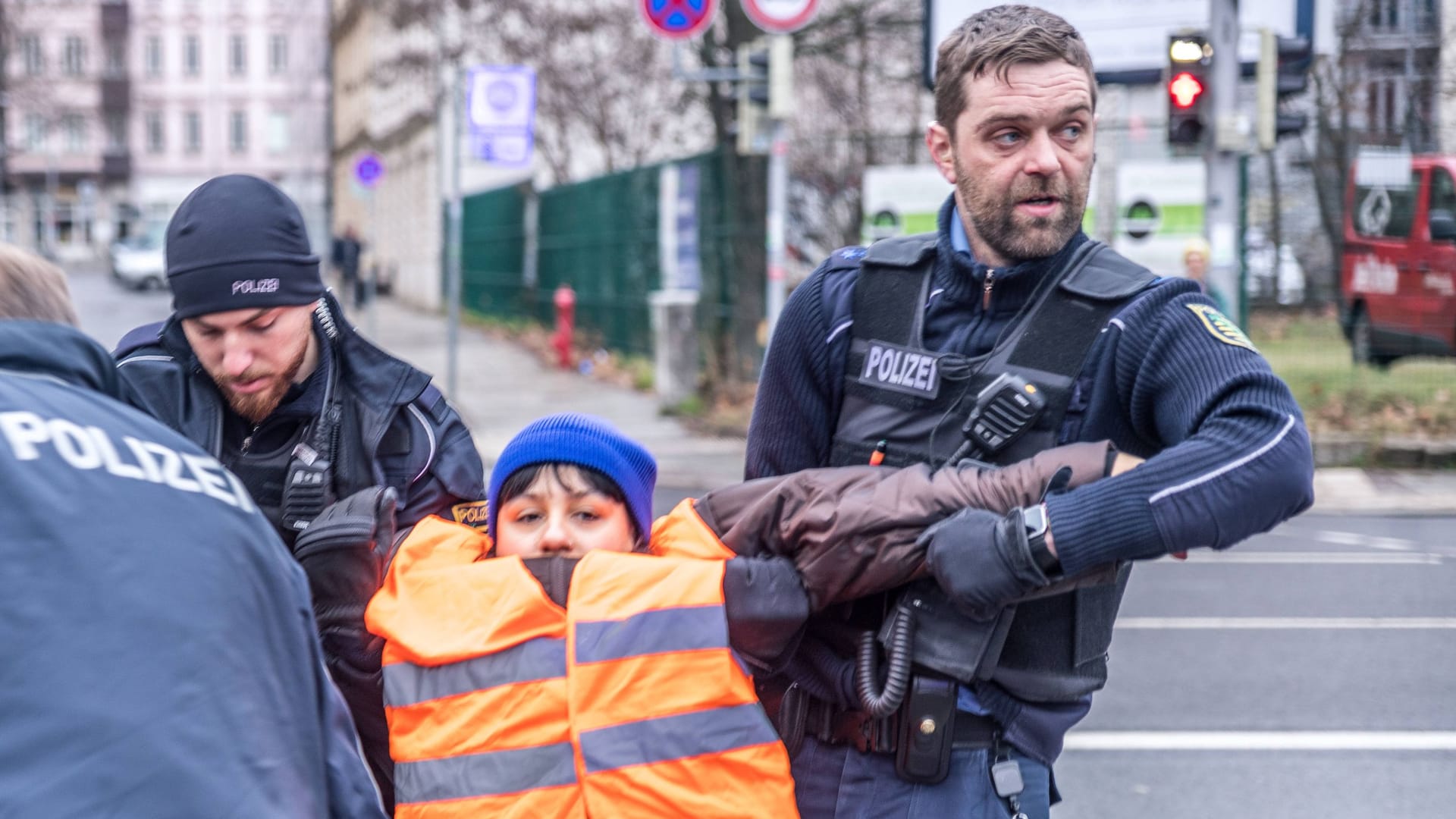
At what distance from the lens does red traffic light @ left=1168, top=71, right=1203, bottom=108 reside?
12.2m

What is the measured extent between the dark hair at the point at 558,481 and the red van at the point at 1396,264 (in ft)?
40.5

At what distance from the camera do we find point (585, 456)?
103 inches

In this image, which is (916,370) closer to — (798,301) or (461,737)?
(798,301)

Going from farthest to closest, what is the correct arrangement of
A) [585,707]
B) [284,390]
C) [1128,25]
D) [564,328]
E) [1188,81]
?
1. [564,328]
2. [1128,25]
3. [1188,81]
4. [284,390]
5. [585,707]

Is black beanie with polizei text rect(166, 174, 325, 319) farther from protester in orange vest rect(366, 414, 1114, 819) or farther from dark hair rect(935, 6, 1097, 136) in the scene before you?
dark hair rect(935, 6, 1097, 136)

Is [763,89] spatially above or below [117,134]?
below

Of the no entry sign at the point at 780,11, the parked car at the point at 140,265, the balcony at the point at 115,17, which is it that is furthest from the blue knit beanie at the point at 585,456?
the balcony at the point at 115,17

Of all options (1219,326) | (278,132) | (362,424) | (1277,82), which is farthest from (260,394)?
(278,132)

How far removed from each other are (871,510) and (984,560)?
201mm

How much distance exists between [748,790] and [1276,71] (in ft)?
36.4

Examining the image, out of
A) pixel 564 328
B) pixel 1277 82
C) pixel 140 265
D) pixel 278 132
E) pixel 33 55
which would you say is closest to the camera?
pixel 1277 82

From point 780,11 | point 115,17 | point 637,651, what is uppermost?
point 115,17

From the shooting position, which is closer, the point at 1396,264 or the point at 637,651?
the point at 637,651

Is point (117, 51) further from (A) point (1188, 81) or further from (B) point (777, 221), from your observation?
(A) point (1188, 81)
